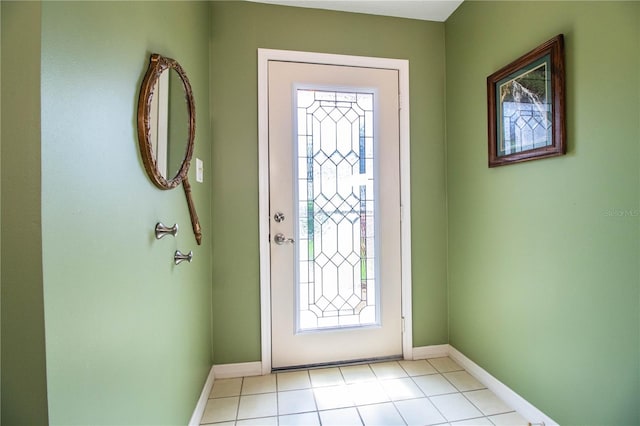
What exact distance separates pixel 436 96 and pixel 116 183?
2.07 m

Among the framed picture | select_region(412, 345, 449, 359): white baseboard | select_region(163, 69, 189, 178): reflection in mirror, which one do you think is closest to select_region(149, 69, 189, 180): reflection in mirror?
select_region(163, 69, 189, 178): reflection in mirror

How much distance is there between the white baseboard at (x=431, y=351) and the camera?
212cm

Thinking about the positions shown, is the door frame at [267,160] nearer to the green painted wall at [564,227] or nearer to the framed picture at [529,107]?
the green painted wall at [564,227]

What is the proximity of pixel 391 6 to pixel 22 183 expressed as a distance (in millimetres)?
2181

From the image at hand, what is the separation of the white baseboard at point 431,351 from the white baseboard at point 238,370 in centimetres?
107

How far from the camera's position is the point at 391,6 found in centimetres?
198

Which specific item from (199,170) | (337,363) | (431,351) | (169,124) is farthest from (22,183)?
(431,351)

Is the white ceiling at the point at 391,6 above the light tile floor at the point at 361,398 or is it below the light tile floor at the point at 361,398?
above

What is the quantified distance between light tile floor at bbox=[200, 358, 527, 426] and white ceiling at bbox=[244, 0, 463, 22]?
7.75 feet

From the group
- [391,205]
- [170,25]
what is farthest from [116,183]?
[391,205]

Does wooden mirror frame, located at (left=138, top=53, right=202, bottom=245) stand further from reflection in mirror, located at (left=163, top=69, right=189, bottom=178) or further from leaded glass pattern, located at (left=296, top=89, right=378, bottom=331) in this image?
leaded glass pattern, located at (left=296, top=89, right=378, bottom=331)

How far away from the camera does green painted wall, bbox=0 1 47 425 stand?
53 cm

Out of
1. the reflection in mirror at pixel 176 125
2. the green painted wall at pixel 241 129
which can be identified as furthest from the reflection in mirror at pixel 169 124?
the green painted wall at pixel 241 129

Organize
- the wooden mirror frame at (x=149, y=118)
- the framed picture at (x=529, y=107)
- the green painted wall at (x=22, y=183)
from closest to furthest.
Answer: the green painted wall at (x=22, y=183) < the wooden mirror frame at (x=149, y=118) < the framed picture at (x=529, y=107)
